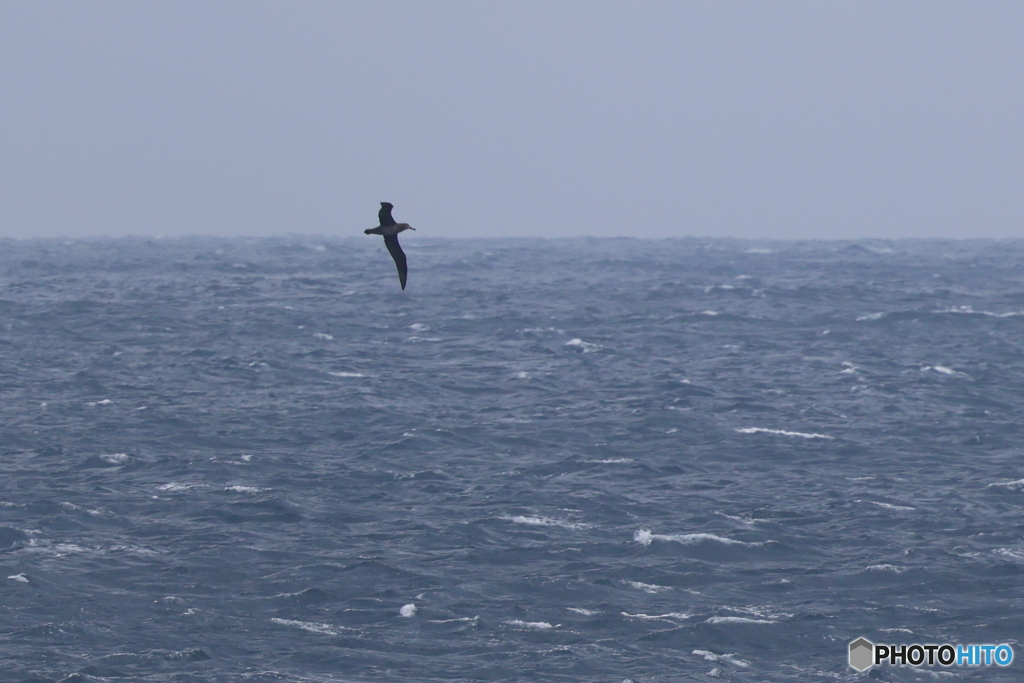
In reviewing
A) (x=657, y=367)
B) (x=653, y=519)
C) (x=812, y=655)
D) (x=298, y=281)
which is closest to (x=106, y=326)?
(x=298, y=281)

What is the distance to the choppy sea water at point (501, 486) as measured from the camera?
36750mm

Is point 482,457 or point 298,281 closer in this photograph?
point 482,457

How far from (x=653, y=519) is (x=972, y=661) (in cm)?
1308

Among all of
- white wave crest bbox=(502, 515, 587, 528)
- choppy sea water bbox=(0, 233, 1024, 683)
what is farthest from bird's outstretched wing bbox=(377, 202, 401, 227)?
white wave crest bbox=(502, 515, 587, 528)

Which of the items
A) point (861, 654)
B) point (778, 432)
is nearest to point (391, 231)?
point (861, 654)

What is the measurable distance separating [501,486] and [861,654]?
17.4 meters

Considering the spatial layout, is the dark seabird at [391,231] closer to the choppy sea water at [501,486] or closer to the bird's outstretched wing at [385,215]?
the bird's outstretched wing at [385,215]

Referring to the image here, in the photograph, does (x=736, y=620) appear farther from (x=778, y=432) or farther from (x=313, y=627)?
(x=778, y=432)

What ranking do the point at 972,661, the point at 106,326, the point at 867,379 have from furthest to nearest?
the point at 106,326, the point at 867,379, the point at 972,661

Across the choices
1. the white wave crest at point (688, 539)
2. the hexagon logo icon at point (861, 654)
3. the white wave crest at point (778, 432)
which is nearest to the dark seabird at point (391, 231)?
the hexagon logo icon at point (861, 654)

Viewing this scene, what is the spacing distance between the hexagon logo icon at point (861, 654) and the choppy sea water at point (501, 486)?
30 cm

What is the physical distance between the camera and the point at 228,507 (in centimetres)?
4709

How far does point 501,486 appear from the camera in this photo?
163 ft

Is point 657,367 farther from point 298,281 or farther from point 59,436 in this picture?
point 298,281
